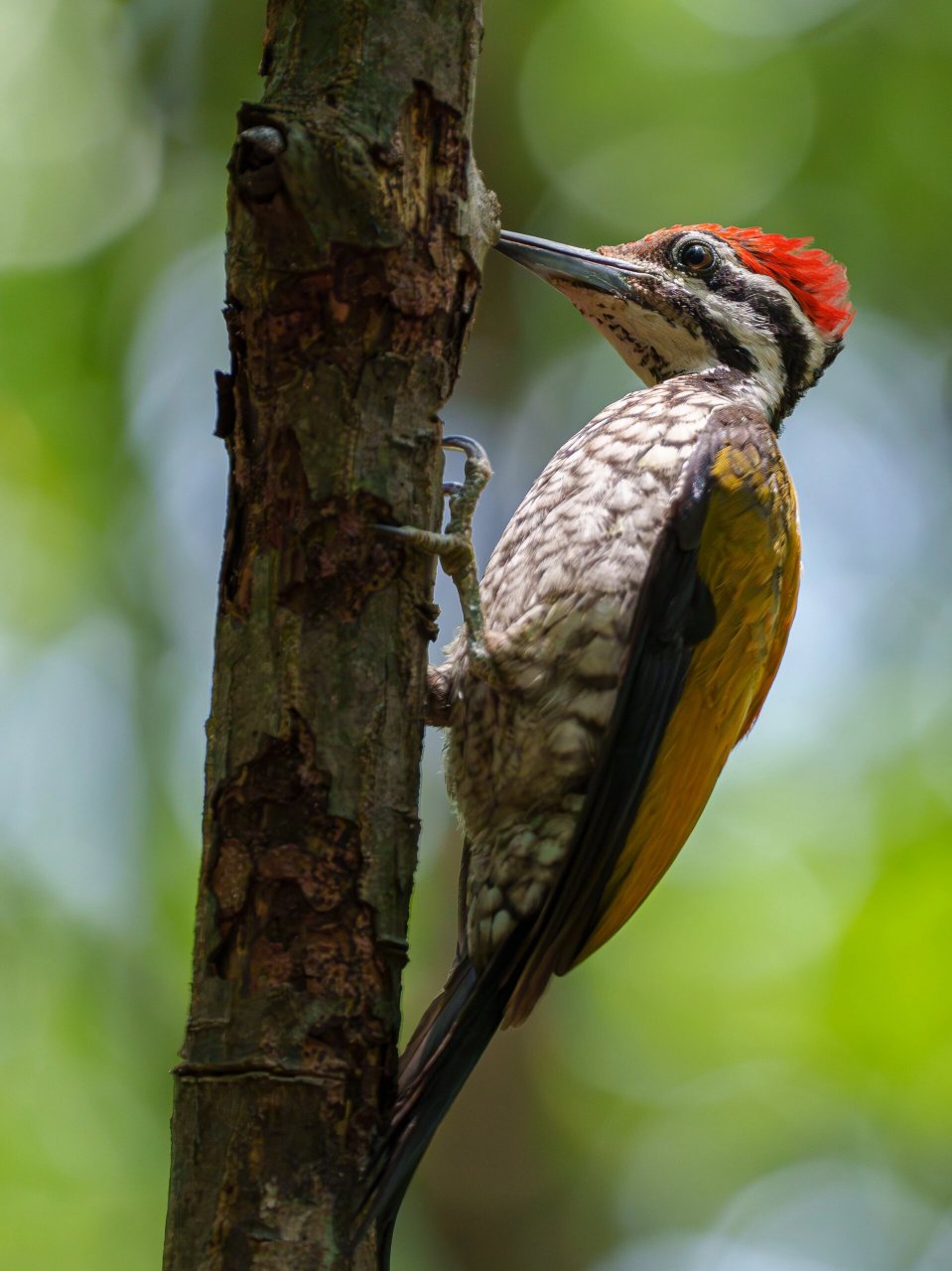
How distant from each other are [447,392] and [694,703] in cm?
114

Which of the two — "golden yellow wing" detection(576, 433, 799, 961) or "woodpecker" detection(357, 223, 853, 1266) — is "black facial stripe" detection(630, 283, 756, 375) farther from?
"golden yellow wing" detection(576, 433, 799, 961)

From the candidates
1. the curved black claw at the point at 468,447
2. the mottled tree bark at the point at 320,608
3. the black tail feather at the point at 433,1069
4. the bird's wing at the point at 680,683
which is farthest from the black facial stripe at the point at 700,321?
the black tail feather at the point at 433,1069

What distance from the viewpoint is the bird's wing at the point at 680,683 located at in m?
2.79

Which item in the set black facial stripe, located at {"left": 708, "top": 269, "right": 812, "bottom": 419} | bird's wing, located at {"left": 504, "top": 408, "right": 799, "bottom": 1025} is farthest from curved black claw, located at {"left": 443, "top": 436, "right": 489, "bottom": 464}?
black facial stripe, located at {"left": 708, "top": 269, "right": 812, "bottom": 419}

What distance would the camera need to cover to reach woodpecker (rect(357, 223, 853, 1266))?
9.17 feet

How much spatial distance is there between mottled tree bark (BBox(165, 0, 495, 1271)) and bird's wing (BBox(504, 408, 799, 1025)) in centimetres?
81

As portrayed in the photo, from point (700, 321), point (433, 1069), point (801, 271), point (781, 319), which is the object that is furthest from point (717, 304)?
point (433, 1069)

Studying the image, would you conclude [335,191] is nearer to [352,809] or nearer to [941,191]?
[352,809]

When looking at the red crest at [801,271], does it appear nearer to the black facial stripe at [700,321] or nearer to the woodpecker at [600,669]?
the black facial stripe at [700,321]

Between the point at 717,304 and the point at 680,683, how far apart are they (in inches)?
55.6

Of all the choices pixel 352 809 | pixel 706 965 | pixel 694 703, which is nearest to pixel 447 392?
pixel 352 809

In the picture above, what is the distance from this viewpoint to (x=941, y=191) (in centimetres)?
578

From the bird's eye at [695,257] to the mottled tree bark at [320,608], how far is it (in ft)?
5.97

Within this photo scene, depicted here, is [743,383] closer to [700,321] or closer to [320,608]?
[700,321]
